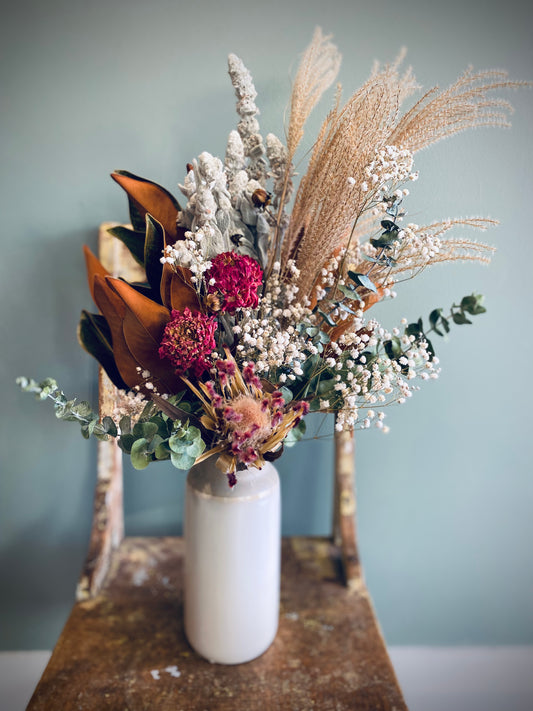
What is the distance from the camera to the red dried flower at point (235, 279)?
494 mm

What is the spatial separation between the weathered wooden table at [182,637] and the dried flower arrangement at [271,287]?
0.58ft

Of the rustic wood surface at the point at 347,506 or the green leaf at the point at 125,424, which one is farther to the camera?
the rustic wood surface at the point at 347,506

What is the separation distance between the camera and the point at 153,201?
0.59 m

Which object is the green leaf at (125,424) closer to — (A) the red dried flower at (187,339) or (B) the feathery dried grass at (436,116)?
(A) the red dried flower at (187,339)

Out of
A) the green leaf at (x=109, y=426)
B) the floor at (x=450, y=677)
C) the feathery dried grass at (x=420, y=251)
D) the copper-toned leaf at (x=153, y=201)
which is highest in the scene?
the copper-toned leaf at (x=153, y=201)

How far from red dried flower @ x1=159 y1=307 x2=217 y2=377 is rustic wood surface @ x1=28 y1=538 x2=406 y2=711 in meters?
0.36

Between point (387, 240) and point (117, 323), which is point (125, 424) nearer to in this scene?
point (117, 323)

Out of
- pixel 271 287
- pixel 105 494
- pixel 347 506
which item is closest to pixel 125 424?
pixel 271 287

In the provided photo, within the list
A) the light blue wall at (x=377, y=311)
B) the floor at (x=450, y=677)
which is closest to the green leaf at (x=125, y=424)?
the light blue wall at (x=377, y=311)

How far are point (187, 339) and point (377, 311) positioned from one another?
0.30m

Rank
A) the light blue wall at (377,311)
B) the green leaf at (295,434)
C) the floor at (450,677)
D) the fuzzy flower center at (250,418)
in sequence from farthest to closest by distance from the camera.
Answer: the floor at (450,677) < the light blue wall at (377,311) < the green leaf at (295,434) < the fuzzy flower center at (250,418)

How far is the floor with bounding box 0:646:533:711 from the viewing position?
3.18 ft

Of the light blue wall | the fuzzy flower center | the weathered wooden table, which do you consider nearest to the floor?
the light blue wall

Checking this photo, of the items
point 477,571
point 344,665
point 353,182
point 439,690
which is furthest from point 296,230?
point 439,690
